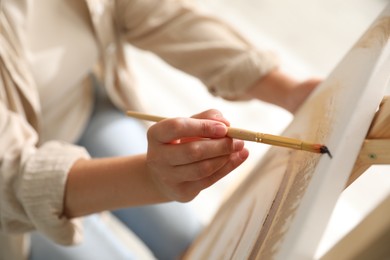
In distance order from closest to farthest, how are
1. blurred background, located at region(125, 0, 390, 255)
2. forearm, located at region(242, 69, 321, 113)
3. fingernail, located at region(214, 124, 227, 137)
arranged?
fingernail, located at region(214, 124, 227, 137) → forearm, located at region(242, 69, 321, 113) → blurred background, located at region(125, 0, 390, 255)

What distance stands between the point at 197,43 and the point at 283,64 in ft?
2.42

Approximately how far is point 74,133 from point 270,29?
0.97 metres

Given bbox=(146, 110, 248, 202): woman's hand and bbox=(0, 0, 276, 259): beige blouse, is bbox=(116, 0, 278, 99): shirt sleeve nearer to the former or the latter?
bbox=(0, 0, 276, 259): beige blouse

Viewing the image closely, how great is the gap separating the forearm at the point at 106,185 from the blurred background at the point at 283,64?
51cm

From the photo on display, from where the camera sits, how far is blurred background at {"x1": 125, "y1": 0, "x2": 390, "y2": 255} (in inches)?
39.4

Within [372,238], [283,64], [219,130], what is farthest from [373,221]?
[283,64]

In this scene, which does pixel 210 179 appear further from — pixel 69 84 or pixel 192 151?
pixel 69 84

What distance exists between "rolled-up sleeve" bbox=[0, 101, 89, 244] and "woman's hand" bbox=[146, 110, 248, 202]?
0.13m

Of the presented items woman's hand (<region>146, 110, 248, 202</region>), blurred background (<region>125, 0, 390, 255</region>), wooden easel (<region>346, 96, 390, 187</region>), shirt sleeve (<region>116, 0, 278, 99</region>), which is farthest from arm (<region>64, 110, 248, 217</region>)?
blurred background (<region>125, 0, 390, 255</region>)

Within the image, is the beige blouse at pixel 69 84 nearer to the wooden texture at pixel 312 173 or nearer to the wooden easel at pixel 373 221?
the wooden texture at pixel 312 173

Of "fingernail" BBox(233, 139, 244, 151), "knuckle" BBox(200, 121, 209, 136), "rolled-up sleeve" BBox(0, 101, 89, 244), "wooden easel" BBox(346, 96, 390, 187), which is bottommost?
"rolled-up sleeve" BBox(0, 101, 89, 244)

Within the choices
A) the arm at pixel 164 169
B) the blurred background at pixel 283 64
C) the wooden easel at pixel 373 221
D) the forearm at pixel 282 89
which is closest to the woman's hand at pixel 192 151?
the arm at pixel 164 169

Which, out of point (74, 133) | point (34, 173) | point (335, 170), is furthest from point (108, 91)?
point (335, 170)

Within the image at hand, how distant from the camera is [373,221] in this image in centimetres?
23
